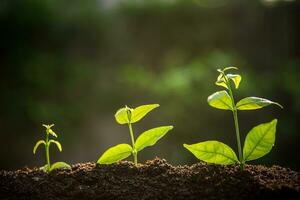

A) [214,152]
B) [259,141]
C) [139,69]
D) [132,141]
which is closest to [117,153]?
[132,141]

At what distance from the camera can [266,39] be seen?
6.06 m

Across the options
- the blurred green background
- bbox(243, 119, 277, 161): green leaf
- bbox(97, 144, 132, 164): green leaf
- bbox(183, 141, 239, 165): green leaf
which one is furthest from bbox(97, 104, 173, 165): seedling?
the blurred green background

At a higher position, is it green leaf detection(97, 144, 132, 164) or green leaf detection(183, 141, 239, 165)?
green leaf detection(97, 144, 132, 164)

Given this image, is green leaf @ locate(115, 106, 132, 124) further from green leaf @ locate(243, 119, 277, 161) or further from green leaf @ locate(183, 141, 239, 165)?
green leaf @ locate(243, 119, 277, 161)

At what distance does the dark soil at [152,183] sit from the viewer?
3.59 feet

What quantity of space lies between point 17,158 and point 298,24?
3597 mm

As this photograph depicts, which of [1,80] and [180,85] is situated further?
[1,80]

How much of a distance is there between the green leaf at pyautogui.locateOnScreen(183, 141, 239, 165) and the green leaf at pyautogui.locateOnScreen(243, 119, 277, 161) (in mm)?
39

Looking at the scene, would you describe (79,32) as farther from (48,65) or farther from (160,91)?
(160,91)

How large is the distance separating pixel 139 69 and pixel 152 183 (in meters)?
4.38

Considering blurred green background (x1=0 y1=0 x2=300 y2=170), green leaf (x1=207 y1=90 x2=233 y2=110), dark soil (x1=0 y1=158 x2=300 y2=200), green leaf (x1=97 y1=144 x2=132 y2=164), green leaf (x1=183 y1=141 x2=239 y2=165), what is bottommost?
dark soil (x1=0 y1=158 x2=300 y2=200)

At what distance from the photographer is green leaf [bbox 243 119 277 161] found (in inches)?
46.8

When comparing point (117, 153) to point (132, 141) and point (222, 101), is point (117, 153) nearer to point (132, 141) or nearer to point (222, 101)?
point (132, 141)

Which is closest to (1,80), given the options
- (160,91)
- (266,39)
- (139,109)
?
(160,91)
